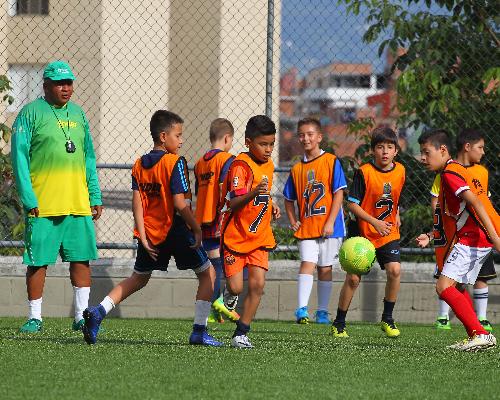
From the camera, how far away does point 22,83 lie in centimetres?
1286

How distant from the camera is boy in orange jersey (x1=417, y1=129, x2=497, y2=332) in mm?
9230

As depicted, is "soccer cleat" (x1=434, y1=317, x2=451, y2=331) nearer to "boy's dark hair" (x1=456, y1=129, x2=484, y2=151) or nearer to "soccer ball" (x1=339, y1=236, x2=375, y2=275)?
"soccer ball" (x1=339, y1=236, x2=375, y2=275)

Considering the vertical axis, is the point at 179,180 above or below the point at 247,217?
above

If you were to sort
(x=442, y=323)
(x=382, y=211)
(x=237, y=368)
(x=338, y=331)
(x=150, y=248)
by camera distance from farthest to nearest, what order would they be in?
(x=442, y=323) → (x=382, y=211) → (x=338, y=331) → (x=150, y=248) → (x=237, y=368)

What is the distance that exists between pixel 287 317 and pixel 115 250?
1.84 meters

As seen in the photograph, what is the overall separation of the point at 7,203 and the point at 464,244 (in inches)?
202

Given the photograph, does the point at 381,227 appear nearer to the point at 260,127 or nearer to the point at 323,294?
the point at 323,294

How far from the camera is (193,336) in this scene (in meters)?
8.34

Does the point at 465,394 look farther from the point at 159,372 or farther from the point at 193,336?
the point at 193,336

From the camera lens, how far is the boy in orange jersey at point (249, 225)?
8.08 meters

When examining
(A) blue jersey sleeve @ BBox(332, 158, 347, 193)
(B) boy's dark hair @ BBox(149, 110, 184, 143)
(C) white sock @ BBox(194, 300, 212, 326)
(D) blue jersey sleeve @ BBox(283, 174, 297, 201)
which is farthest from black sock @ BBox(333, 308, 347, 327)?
(B) boy's dark hair @ BBox(149, 110, 184, 143)

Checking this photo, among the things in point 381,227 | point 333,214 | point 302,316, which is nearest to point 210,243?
point 302,316

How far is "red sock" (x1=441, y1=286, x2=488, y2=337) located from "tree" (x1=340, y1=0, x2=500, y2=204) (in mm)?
4026

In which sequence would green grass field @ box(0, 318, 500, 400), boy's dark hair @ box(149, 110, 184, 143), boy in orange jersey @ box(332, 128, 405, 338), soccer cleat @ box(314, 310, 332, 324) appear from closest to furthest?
green grass field @ box(0, 318, 500, 400) → boy's dark hair @ box(149, 110, 184, 143) → boy in orange jersey @ box(332, 128, 405, 338) → soccer cleat @ box(314, 310, 332, 324)
